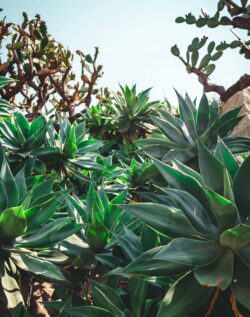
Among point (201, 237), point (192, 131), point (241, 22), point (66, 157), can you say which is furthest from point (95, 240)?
point (241, 22)

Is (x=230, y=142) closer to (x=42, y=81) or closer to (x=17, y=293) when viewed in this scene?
(x=17, y=293)

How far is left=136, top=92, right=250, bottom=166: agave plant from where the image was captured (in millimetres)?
2234

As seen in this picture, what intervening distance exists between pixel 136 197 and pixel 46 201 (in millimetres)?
1430

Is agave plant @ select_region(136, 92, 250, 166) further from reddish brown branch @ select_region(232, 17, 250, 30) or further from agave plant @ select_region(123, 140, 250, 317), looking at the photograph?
agave plant @ select_region(123, 140, 250, 317)

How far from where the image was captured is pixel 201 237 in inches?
41.4

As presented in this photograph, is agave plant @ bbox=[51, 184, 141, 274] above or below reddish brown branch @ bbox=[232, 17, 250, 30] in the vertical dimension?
below

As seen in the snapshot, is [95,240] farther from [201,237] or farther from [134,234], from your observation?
[201,237]

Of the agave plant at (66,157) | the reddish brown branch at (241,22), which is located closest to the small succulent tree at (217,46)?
the reddish brown branch at (241,22)

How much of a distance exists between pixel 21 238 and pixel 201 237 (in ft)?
2.28

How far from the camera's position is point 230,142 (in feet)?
7.41

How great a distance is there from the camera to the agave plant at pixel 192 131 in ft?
7.33

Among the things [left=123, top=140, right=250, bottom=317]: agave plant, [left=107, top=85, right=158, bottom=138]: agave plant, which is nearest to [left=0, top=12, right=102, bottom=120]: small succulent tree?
[left=107, top=85, right=158, bottom=138]: agave plant

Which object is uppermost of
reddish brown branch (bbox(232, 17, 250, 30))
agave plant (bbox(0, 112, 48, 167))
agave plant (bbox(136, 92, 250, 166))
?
reddish brown branch (bbox(232, 17, 250, 30))

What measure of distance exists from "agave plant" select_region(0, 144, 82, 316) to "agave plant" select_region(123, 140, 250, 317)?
1.27 ft
